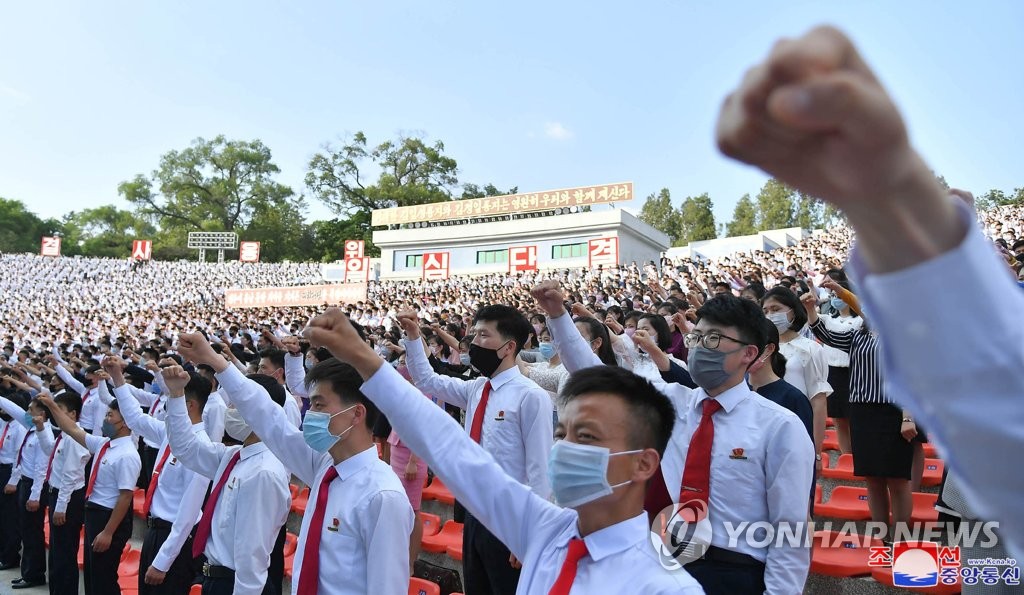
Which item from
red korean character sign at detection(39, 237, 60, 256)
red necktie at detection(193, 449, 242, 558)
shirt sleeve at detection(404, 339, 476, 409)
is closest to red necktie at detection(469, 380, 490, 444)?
shirt sleeve at detection(404, 339, 476, 409)

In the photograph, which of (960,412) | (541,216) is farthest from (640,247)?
(960,412)

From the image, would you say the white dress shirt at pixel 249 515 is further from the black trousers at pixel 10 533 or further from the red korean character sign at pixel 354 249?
the red korean character sign at pixel 354 249

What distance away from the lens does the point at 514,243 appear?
36.3 meters

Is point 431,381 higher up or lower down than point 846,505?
higher up

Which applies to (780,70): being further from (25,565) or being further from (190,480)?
(25,565)

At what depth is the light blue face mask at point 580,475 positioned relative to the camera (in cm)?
176

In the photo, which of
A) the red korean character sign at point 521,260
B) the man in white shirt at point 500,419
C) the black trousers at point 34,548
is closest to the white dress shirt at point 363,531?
the man in white shirt at point 500,419

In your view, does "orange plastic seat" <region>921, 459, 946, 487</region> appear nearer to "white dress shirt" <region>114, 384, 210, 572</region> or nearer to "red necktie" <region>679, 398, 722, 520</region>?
"red necktie" <region>679, 398, 722, 520</region>

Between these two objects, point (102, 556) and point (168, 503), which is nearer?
point (168, 503)

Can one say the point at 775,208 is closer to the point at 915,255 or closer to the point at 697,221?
the point at 697,221

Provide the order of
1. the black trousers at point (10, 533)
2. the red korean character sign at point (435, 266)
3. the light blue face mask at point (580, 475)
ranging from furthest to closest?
the red korean character sign at point (435, 266)
the black trousers at point (10, 533)
the light blue face mask at point (580, 475)

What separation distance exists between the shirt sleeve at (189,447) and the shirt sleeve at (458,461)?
10.3 ft

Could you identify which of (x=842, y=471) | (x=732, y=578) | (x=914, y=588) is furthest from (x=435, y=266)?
(x=732, y=578)

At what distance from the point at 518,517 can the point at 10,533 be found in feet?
32.1
